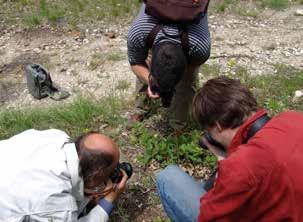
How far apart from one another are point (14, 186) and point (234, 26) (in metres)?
3.97

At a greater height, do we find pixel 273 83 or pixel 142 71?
pixel 142 71

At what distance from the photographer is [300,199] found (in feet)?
5.88

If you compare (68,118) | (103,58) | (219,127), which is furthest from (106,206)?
(103,58)

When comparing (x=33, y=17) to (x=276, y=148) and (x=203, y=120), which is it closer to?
(x=203, y=120)

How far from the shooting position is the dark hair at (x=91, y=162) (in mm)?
2406

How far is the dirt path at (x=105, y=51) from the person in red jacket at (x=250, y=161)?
2437mm

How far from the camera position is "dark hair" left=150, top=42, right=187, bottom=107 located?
273 cm

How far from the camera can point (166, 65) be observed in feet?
8.96

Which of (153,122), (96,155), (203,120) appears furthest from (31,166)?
(153,122)

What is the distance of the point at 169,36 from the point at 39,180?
3.78ft

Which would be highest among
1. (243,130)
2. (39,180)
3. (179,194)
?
(243,130)

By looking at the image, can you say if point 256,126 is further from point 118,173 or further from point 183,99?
point 183,99

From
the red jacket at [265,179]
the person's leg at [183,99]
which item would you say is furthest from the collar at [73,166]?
the person's leg at [183,99]

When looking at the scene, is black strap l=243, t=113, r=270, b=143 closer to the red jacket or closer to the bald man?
the red jacket
